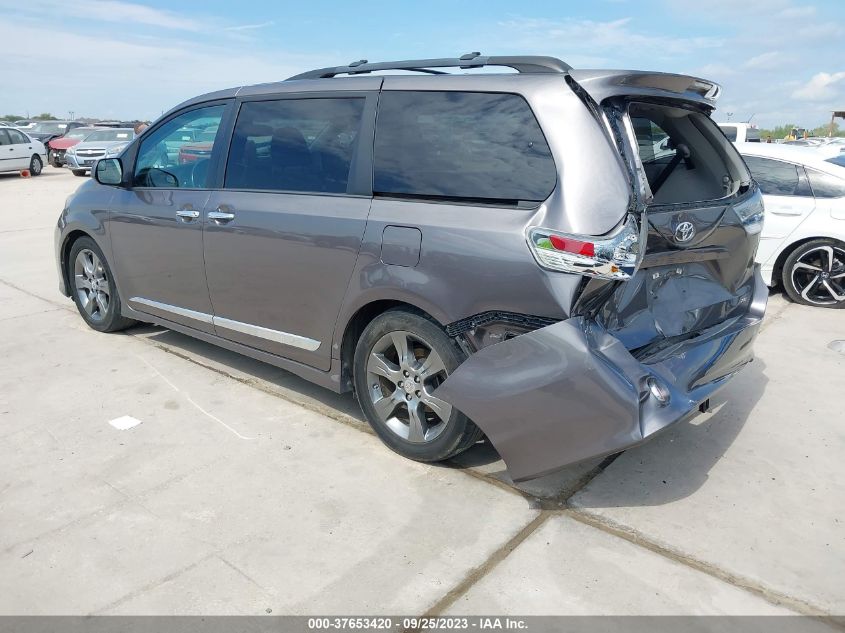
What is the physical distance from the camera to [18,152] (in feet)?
73.5

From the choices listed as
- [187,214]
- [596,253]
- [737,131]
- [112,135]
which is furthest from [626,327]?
[112,135]

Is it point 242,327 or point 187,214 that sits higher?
point 187,214

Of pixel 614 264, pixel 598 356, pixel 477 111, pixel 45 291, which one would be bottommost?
pixel 45 291

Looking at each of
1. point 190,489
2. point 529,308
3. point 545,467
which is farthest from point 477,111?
point 190,489

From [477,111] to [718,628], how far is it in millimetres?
2285

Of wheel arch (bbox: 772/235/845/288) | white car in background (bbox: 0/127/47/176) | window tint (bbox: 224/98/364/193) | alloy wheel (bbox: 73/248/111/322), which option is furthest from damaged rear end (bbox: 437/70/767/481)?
white car in background (bbox: 0/127/47/176)

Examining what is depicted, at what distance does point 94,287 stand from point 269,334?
233 centimetres

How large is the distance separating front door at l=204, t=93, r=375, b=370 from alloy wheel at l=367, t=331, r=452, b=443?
1.13 feet

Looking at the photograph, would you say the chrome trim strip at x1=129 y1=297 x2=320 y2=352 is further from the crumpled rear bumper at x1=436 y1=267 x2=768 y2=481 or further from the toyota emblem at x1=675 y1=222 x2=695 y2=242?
the toyota emblem at x1=675 y1=222 x2=695 y2=242

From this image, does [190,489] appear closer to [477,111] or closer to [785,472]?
[477,111]

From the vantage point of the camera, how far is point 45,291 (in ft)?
24.0

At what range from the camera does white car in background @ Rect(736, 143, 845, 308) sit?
22.2 ft

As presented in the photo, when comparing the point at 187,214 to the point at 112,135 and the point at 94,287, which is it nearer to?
the point at 94,287

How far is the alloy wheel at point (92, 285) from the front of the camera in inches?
222
